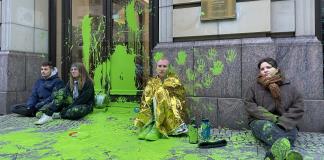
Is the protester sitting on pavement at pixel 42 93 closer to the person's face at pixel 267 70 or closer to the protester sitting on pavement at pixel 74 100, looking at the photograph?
the protester sitting on pavement at pixel 74 100

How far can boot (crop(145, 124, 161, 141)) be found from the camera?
15.6ft

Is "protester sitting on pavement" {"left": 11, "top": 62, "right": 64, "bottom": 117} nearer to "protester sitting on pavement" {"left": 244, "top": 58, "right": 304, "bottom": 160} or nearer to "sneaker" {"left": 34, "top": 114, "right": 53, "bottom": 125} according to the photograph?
"sneaker" {"left": 34, "top": 114, "right": 53, "bottom": 125}

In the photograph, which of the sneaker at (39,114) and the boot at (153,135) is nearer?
the boot at (153,135)

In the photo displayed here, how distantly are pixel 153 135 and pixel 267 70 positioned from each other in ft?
6.28

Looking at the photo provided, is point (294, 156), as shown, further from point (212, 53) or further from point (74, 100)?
point (74, 100)

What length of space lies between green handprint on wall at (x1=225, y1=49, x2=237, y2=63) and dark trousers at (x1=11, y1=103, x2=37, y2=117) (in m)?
4.36

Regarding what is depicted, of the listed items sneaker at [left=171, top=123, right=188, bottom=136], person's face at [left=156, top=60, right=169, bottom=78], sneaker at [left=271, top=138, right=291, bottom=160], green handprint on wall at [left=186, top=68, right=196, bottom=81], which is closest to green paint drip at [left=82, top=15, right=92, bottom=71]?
green handprint on wall at [left=186, top=68, right=196, bottom=81]

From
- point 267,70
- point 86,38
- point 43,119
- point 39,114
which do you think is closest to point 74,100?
point 43,119

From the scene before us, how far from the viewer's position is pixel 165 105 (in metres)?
5.02

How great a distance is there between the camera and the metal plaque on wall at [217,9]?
5.73 m

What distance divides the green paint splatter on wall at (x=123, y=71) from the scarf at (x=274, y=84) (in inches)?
143

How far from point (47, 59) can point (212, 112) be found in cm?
506

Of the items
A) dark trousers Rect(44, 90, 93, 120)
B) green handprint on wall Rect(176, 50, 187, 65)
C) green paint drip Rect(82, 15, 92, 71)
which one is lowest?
dark trousers Rect(44, 90, 93, 120)

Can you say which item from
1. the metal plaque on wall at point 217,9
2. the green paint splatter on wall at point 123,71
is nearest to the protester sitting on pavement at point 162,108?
the metal plaque on wall at point 217,9
